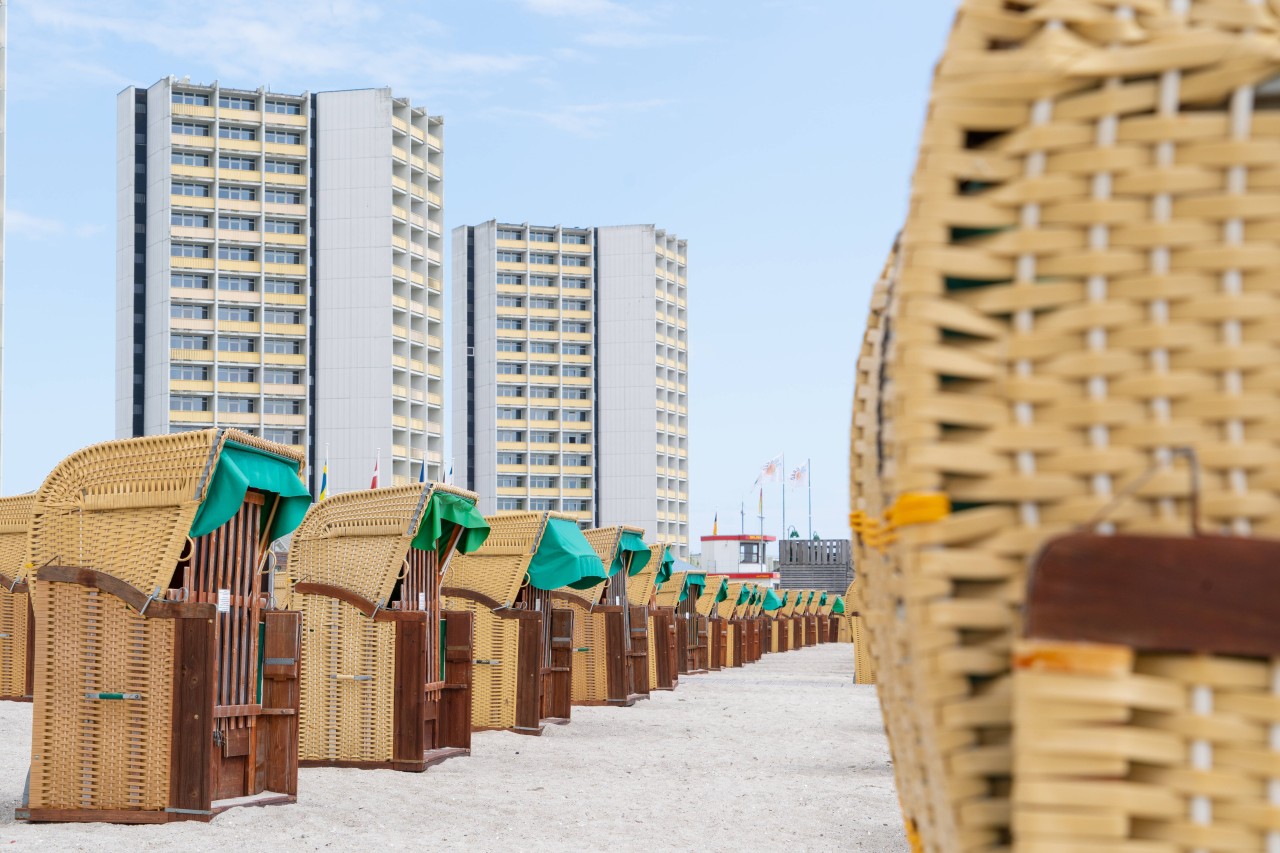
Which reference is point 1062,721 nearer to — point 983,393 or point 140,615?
point 983,393

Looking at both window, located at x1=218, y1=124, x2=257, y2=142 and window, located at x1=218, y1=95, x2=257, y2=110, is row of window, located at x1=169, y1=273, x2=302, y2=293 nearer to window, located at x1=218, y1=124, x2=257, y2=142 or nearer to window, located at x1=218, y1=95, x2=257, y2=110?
window, located at x1=218, y1=124, x2=257, y2=142

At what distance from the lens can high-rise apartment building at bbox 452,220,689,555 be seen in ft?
305

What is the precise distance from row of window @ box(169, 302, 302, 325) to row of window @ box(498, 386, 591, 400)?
68.9ft

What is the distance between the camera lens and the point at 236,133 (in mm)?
72750

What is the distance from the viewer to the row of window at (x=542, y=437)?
91.8 metres

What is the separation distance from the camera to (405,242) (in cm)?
7450

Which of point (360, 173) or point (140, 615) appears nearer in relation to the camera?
point (140, 615)

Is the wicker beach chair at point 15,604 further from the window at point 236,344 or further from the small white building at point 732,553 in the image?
the small white building at point 732,553

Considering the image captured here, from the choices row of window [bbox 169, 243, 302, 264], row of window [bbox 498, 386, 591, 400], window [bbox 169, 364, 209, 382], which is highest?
row of window [bbox 169, 243, 302, 264]


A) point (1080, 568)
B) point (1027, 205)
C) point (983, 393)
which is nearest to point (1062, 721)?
point (1080, 568)

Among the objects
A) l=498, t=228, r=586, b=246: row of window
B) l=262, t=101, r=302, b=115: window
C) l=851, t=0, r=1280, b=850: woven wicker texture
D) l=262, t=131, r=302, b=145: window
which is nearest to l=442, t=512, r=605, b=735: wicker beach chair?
l=851, t=0, r=1280, b=850: woven wicker texture

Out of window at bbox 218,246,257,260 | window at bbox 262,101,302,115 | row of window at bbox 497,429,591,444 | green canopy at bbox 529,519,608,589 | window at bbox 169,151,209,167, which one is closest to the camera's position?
green canopy at bbox 529,519,608,589

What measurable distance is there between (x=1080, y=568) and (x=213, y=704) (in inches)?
353

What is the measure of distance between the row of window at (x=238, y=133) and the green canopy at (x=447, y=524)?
62189 millimetres
